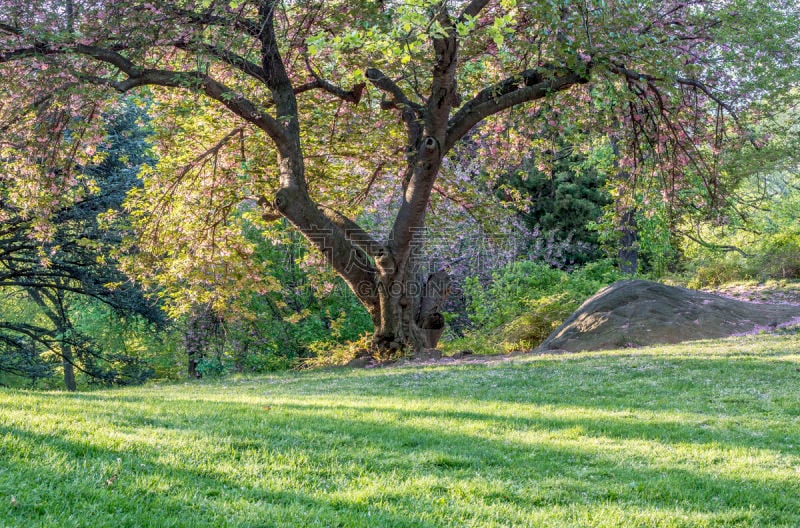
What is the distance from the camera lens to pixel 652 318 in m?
15.1

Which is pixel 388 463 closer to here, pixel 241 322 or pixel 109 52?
pixel 109 52

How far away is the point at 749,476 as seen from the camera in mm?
5102

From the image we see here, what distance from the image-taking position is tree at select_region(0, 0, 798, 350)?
10.7 metres

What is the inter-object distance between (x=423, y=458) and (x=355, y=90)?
1132 cm

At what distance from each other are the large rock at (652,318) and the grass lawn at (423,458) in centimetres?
514

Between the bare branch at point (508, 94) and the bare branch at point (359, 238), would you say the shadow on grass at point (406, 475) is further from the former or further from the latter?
the bare branch at point (359, 238)

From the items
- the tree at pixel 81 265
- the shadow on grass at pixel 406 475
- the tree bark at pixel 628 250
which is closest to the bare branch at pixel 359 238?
the tree at pixel 81 265

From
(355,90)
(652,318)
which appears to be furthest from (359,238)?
(652,318)

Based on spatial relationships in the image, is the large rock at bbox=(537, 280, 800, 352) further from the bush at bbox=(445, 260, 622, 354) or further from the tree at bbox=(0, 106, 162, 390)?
the tree at bbox=(0, 106, 162, 390)

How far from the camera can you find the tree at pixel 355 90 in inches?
423

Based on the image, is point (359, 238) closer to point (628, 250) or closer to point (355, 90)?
point (355, 90)

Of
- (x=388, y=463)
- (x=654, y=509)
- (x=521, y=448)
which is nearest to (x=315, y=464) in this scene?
(x=388, y=463)

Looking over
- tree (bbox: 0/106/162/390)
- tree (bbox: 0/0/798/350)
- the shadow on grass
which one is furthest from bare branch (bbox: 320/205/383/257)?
the shadow on grass

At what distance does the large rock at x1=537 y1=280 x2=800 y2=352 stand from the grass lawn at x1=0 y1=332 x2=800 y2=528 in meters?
5.14
